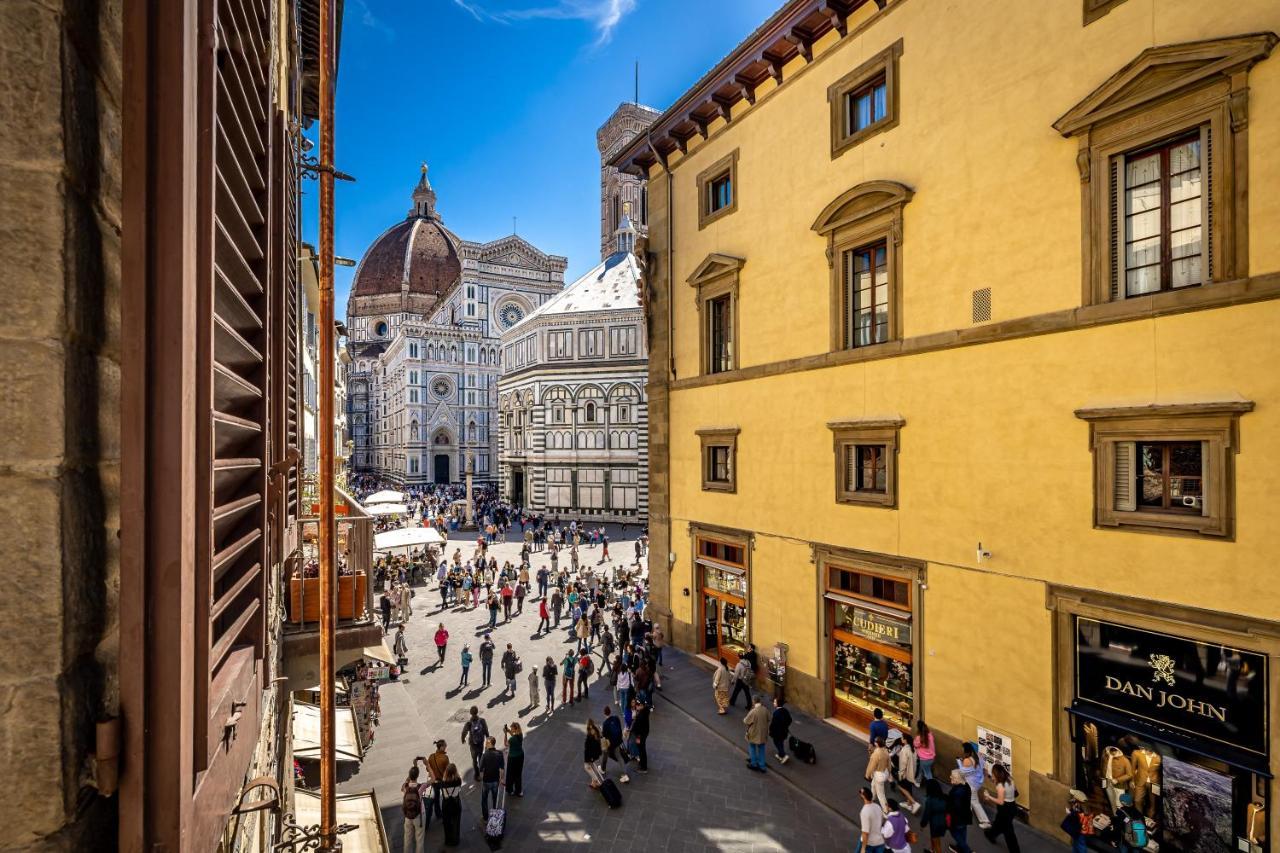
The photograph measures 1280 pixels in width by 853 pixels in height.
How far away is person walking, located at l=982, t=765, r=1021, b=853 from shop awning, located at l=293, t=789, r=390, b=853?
893 cm

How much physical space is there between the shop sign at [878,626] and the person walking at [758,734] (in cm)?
278

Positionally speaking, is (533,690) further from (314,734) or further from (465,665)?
(314,734)

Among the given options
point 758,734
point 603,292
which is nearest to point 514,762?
point 758,734

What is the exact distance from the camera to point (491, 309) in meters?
81.4

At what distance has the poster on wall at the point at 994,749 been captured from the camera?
10.3m

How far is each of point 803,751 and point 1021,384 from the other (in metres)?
7.81

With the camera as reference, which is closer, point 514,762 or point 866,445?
point 514,762

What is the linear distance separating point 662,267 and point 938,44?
942 cm

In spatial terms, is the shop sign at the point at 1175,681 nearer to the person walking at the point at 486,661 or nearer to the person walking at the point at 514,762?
the person walking at the point at 514,762

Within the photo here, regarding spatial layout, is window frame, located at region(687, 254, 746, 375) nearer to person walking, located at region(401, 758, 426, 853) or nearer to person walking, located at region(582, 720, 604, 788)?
person walking, located at region(582, 720, 604, 788)

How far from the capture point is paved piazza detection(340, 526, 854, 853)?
1009cm

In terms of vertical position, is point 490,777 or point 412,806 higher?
point 412,806

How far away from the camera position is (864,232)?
13000 millimetres

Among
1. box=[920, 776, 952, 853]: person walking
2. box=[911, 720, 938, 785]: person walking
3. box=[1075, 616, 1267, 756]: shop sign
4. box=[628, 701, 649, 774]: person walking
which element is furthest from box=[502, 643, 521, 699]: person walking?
box=[1075, 616, 1267, 756]: shop sign
